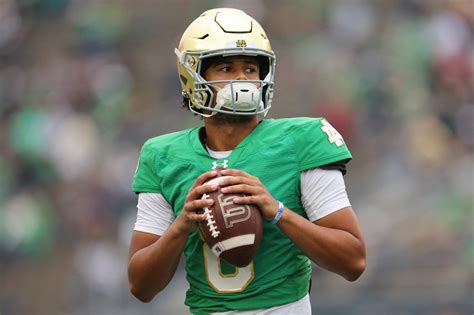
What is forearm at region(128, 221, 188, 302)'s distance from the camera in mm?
3006

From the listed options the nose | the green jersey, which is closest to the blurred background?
the green jersey

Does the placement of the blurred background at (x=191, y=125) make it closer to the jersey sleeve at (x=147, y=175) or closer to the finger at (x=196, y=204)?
the jersey sleeve at (x=147, y=175)

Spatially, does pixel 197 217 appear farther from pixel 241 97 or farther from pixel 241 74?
pixel 241 74

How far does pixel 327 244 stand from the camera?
116 inches

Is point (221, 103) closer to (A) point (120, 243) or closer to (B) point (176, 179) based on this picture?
(B) point (176, 179)

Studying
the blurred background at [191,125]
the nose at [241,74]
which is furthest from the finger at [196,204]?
the blurred background at [191,125]

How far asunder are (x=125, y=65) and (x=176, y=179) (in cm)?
669

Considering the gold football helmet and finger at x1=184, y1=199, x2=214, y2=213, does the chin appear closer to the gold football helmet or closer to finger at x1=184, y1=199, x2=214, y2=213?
the gold football helmet

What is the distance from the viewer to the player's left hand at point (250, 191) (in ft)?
9.36

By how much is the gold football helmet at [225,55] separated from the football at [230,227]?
297mm

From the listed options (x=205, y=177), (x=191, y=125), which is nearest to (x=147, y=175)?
(x=205, y=177)

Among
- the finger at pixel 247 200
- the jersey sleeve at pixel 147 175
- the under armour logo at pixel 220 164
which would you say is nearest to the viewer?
the finger at pixel 247 200

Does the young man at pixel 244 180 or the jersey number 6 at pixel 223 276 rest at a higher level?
the young man at pixel 244 180

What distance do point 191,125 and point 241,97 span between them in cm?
581
